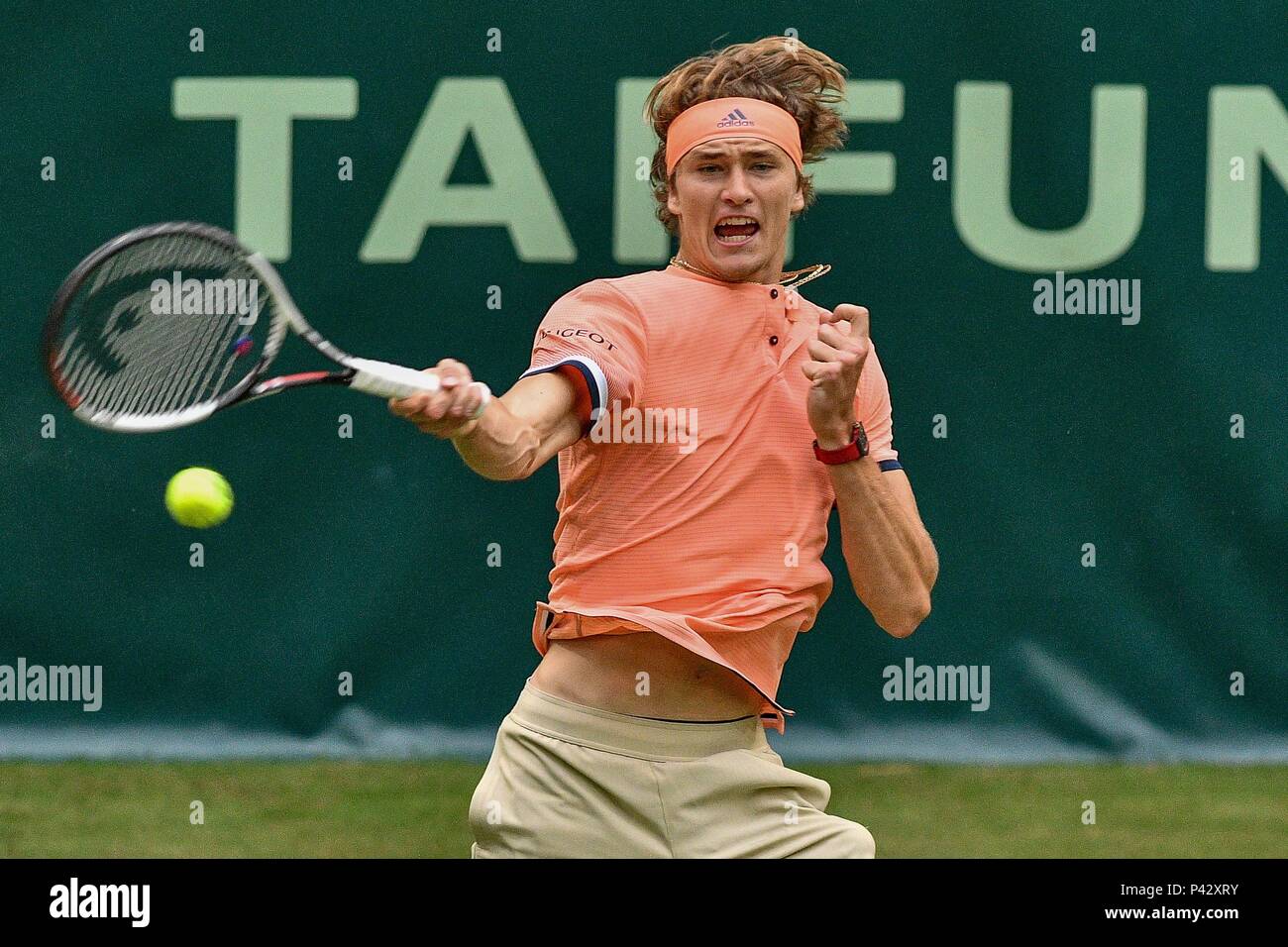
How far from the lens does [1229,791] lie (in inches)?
197

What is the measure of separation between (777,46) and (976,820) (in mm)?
2394

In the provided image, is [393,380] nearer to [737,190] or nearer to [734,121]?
[737,190]

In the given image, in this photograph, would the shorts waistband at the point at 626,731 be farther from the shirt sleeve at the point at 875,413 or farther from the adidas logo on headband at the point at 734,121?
the adidas logo on headband at the point at 734,121

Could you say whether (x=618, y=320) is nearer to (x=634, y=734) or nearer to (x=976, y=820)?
(x=634, y=734)

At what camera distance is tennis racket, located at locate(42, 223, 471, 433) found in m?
2.71

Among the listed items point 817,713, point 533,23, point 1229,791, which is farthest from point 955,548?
point 533,23

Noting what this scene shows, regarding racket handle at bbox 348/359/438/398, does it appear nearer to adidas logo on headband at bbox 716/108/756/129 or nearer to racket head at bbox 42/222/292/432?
racket head at bbox 42/222/292/432

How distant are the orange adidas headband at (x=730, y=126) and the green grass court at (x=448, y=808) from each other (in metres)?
2.12

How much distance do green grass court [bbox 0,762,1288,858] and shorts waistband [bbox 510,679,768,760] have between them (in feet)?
5.92

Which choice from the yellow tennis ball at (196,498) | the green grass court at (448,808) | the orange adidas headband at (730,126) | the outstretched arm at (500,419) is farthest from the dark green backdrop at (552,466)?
the outstretched arm at (500,419)

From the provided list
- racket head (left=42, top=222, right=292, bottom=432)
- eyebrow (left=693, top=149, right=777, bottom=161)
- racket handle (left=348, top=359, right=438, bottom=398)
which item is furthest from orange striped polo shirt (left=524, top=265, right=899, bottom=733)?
racket head (left=42, top=222, right=292, bottom=432)

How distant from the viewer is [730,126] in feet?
9.60

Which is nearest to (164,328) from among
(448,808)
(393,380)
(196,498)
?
(196,498)

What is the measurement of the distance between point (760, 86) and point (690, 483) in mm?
719
